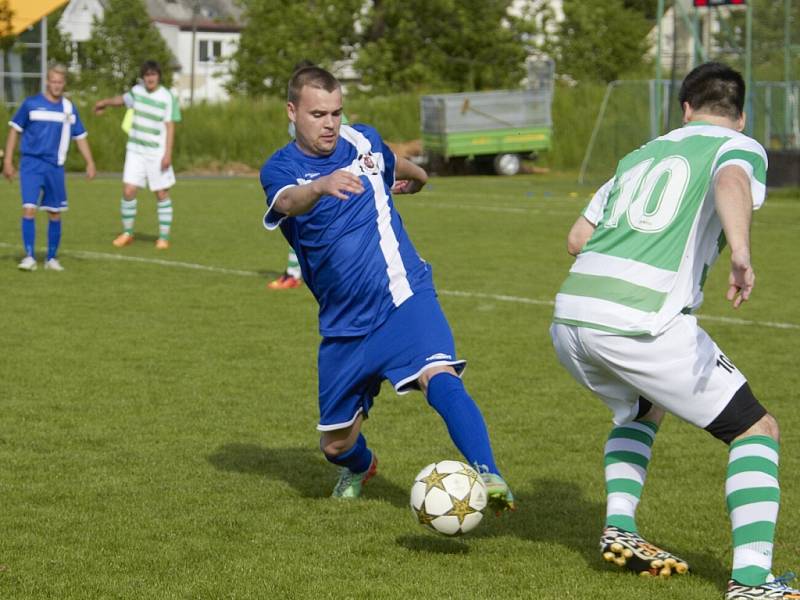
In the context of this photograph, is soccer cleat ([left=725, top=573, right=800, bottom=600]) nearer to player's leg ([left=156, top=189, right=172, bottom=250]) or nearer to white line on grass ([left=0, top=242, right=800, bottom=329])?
white line on grass ([left=0, top=242, right=800, bottom=329])

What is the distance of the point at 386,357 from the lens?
547cm

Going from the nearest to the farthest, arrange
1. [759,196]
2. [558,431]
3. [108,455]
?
1. [759,196]
2. [108,455]
3. [558,431]

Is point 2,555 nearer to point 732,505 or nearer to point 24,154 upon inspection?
point 732,505

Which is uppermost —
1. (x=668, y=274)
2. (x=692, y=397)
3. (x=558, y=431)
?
(x=668, y=274)

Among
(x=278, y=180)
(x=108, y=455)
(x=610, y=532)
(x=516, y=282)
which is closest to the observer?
(x=610, y=532)

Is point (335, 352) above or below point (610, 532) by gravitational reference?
above

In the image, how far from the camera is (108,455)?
6.77 meters

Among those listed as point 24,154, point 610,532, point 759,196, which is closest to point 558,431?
point 610,532

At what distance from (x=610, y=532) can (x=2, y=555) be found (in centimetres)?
216

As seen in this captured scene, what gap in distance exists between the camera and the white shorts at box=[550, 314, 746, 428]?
4426mm

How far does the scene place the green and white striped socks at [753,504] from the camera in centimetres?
436

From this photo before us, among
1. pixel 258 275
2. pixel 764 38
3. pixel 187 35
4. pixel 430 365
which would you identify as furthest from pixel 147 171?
pixel 187 35

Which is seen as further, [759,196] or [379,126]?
[379,126]

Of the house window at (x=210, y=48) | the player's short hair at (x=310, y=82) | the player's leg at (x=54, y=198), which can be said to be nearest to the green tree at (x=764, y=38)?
the player's leg at (x=54, y=198)
